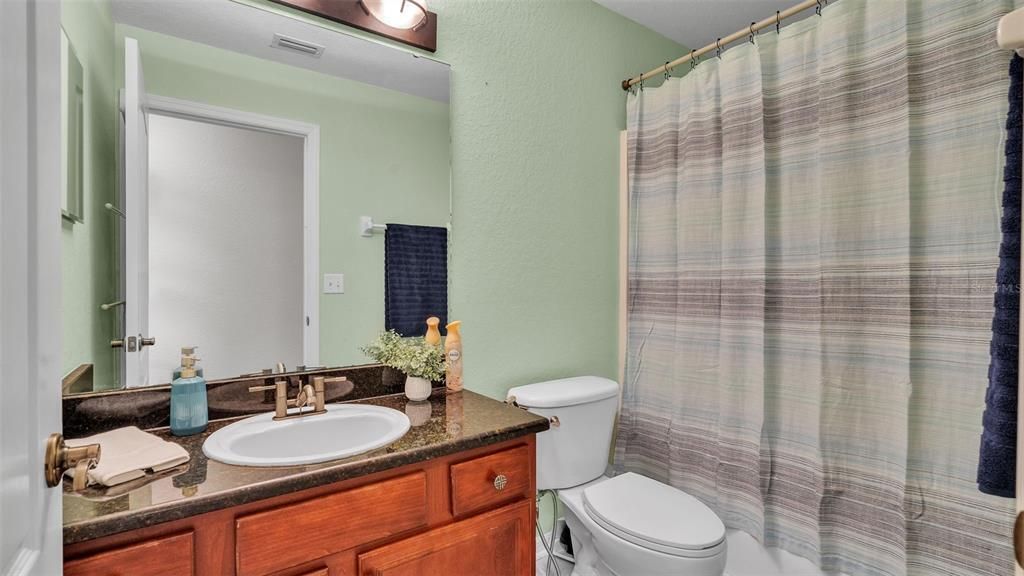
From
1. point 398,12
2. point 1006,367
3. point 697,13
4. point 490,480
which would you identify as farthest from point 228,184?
point 697,13

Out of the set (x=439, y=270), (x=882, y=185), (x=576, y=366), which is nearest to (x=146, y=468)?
(x=439, y=270)

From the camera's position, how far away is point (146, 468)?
0.95 meters

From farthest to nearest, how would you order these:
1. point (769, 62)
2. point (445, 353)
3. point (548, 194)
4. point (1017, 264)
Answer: point (548, 194) → point (769, 62) → point (445, 353) → point (1017, 264)

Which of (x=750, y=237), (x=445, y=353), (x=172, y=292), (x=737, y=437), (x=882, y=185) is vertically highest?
(x=882, y=185)

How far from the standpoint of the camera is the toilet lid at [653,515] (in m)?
1.44

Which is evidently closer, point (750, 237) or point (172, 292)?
point (172, 292)

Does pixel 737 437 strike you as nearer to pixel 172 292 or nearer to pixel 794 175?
pixel 794 175

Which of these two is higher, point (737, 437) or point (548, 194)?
point (548, 194)

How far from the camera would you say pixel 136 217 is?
1.22 m

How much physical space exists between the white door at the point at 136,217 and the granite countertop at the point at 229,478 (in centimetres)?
22

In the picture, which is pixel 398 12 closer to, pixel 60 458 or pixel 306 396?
pixel 306 396

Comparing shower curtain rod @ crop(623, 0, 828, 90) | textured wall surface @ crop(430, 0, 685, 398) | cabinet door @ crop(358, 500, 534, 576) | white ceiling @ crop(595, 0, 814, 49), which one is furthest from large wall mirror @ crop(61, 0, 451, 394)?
white ceiling @ crop(595, 0, 814, 49)

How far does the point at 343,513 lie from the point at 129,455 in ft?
1.45

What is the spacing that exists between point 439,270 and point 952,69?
159cm
